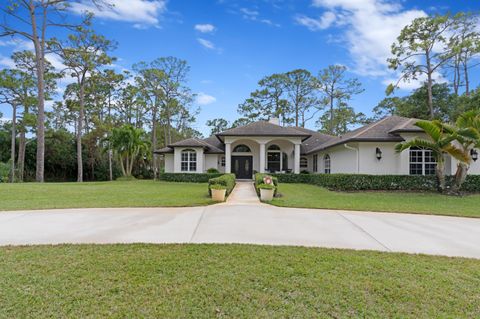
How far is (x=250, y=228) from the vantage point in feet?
19.4

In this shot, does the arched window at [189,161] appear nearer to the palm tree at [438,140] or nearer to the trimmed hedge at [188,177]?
the trimmed hedge at [188,177]

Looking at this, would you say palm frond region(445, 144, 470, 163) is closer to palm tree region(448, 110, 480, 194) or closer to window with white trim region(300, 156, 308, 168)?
palm tree region(448, 110, 480, 194)

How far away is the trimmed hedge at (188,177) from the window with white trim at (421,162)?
41.4 feet

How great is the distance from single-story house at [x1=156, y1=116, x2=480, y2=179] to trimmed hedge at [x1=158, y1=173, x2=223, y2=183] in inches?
29.5

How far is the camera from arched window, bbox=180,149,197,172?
22.2 metres

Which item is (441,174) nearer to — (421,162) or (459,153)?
(459,153)

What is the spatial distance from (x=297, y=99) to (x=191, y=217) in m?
31.6

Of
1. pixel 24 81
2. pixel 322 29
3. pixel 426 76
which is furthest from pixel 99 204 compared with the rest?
pixel 426 76

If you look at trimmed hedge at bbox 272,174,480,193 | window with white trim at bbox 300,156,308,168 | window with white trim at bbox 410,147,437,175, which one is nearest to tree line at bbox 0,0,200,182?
window with white trim at bbox 300,156,308,168

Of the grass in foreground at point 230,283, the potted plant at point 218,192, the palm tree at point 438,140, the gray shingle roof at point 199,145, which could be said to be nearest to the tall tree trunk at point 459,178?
the palm tree at point 438,140

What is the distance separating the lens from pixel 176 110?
117ft

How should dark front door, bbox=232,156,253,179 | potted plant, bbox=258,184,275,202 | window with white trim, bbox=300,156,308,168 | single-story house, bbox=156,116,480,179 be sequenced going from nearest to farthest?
potted plant, bbox=258,184,275,202, single-story house, bbox=156,116,480,179, dark front door, bbox=232,156,253,179, window with white trim, bbox=300,156,308,168

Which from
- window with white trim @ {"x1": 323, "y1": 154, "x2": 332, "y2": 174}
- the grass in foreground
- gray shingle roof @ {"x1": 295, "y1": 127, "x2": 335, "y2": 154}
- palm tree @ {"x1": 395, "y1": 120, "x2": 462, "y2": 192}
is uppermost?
gray shingle roof @ {"x1": 295, "y1": 127, "x2": 335, "y2": 154}

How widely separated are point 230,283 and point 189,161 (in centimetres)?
1953
